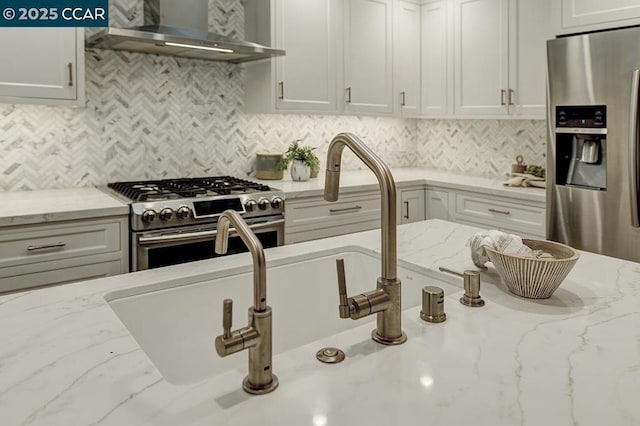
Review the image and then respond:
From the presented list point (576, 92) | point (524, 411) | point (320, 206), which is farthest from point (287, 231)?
point (524, 411)

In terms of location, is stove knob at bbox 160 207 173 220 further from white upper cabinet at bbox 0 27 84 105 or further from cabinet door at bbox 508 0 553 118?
cabinet door at bbox 508 0 553 118

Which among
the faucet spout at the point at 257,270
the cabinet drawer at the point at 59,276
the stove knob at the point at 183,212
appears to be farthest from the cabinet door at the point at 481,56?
the faucet spout at the point at 257,270

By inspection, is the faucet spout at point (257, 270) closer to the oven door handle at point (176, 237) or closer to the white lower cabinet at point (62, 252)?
the oven door handle at point (176, 237)

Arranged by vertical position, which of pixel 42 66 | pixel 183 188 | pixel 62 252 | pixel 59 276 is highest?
pixel 42 66

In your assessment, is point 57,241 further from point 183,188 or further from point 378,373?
point 378,373

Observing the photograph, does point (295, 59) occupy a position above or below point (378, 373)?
above

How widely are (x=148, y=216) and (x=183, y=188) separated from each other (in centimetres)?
47

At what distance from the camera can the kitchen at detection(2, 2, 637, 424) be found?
9.69ft

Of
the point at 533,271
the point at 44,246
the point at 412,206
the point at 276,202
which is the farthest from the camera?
the point at 412,206

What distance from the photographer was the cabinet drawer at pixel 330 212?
3121mm

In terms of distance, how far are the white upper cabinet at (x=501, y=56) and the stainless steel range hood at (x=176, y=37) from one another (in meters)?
1.47

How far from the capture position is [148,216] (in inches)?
98.7

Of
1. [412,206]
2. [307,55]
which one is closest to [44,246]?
[307,55]

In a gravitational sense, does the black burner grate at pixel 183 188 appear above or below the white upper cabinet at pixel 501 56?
below
